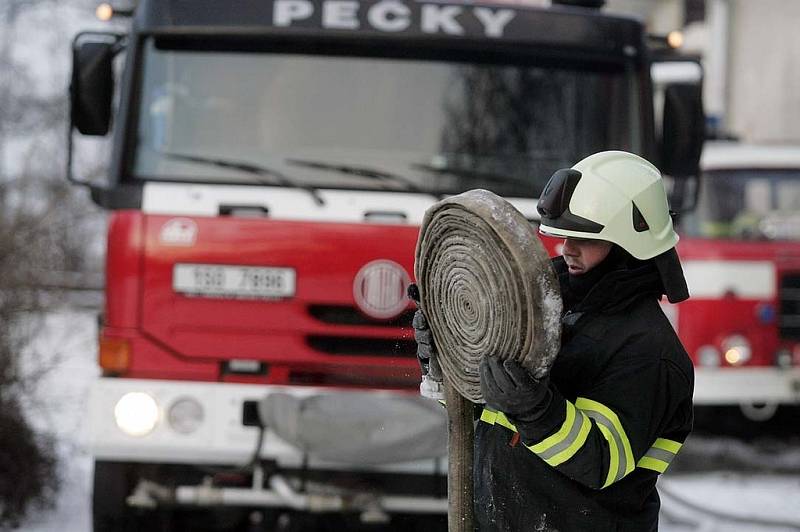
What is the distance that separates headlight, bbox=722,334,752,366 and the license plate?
4657mm

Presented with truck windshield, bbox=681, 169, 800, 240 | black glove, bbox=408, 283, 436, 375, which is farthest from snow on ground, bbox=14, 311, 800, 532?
black glove, bbox=408, 283, 436, 375

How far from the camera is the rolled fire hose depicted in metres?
2.54

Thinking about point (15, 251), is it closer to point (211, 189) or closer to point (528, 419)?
point (211, 189)

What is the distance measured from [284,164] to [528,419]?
3265mm

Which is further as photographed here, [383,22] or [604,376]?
[383,22]

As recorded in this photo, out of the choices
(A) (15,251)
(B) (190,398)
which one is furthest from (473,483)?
(A) (15,251)

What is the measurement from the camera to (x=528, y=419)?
98.0 inches

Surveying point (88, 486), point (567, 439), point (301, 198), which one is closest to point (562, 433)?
point (567, 439)

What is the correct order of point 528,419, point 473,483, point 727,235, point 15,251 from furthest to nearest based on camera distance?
point 727,235 < point 15,251 < point 473,483 < point 528,419

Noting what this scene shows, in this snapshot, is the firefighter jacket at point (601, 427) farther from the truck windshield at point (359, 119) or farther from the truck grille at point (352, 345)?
the truck windshield at point (359, 119)

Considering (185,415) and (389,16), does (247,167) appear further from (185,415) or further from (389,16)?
(185,415)

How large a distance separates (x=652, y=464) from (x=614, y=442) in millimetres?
229

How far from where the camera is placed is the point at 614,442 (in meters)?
2.53

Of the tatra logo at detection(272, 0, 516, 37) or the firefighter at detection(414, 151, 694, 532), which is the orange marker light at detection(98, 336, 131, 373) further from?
the firefighter at detection(414, 151, 694, 532)
